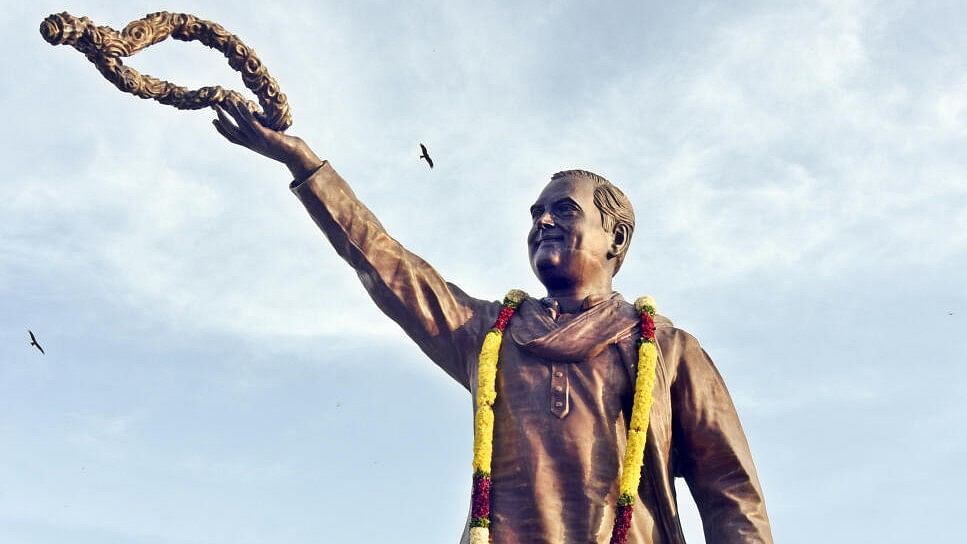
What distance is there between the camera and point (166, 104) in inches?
325

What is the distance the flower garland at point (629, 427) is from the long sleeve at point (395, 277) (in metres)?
0.25

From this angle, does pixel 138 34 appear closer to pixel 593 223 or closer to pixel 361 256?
pixel 361 256

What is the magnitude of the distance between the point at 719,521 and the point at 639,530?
0.58 m

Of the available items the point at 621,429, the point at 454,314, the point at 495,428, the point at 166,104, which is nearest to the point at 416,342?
the point at 454,314

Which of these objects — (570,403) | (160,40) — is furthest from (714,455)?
(160,40)

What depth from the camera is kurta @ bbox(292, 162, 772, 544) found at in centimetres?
796

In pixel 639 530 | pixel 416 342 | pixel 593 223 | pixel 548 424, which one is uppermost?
pixel 593 223

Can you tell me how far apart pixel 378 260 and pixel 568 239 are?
114cm

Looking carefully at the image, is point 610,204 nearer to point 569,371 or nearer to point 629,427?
point 569,371

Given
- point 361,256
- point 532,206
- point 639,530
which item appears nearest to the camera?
point 639,530

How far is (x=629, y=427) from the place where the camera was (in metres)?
8.16

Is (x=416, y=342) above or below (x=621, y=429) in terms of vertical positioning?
above

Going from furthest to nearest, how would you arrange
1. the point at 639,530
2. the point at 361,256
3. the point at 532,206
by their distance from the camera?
1. the point at 532,206
2. the point at 361,256
3. the point at 639,530

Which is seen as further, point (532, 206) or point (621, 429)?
point (532, 206)
